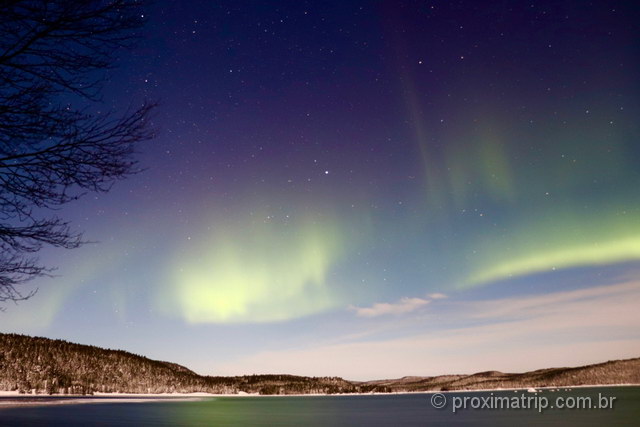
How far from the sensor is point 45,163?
8.22 m

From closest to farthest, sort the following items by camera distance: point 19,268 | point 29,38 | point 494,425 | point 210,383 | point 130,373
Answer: point 29,38 → point 19,268 → point 494,425 → point 130,373 → point 210,383

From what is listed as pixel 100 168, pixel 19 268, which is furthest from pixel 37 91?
pixel 19 268

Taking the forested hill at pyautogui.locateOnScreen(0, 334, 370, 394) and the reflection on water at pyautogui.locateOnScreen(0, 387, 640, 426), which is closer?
the reflection on water at pyautogui.locateOnScreen(0, 387, 640, 426)

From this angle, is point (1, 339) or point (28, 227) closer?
point (28, 227)

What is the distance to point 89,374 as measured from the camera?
15125 centimetres

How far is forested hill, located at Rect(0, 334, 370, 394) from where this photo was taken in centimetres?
12619

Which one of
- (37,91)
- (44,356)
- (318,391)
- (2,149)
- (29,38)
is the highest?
(29,38)

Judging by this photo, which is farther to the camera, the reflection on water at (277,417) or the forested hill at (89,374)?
the forested hill at (89,374)

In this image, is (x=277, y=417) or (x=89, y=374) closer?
(x=277, y=417)

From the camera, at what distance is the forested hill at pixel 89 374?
12619cm

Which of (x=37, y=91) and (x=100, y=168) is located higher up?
(x=37, y=91)

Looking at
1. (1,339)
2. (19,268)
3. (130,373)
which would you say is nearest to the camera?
(19,268)

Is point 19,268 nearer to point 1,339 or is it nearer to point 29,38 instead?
point 29,38

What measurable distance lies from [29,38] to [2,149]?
174 cm
